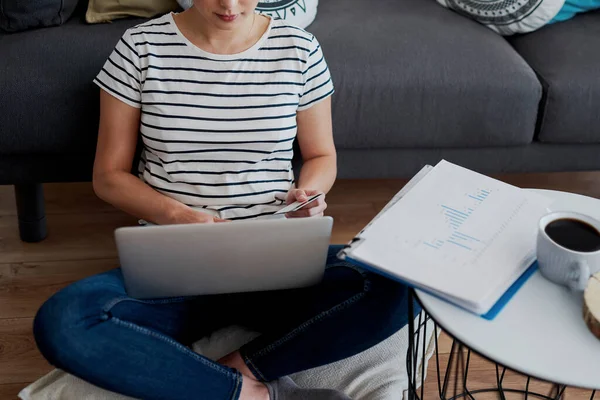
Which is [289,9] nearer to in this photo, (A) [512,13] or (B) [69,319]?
(A) [512,13]

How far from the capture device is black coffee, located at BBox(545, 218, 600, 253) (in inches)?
38.2

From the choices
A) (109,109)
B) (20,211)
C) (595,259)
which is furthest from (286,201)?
(20,211)

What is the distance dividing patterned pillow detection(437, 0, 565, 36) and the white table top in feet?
3.27

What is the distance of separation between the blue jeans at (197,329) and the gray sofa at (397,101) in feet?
1.40

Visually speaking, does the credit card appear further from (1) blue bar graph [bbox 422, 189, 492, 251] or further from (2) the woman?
(1) blue bar graph [bbox 422, 189, 492, 251]

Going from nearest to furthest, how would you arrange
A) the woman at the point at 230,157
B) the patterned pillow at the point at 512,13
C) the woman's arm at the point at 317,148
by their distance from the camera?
the woman at the point at 230,157
the woman's arm at the point at 317,148
the patterned pillow at the point at 512,13

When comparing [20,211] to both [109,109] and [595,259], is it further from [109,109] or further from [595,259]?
[595,259]

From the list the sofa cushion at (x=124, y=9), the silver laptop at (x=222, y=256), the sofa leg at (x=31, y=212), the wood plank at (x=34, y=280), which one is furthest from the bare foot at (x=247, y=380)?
the sofa cushion at (x=124, y=9)

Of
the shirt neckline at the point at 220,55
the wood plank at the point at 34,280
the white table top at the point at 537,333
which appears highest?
the shirt neckline at the point at 220,55

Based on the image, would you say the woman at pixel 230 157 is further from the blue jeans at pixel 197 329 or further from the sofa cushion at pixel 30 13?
the sofa cushion at pixel 30 13

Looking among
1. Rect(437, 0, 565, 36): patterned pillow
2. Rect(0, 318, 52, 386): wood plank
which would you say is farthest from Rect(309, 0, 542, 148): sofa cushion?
Rect(0, 318, 52, 386): wood plank

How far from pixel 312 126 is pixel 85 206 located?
2.69 ft

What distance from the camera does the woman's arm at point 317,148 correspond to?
1354 millimetres

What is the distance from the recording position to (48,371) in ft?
4.75
